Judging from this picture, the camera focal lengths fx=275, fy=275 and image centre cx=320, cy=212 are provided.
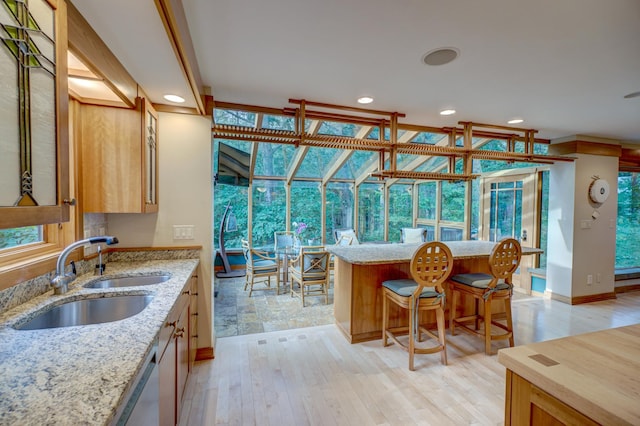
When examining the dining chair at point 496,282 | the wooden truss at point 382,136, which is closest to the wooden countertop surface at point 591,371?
the dining chair at point 496,282

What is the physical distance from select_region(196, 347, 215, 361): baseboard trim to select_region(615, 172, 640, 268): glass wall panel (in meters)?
6.74

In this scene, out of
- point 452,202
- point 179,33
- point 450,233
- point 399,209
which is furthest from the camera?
point 399,209

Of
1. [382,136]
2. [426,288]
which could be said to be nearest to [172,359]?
[426,288]

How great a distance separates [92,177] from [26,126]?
123 centimetres

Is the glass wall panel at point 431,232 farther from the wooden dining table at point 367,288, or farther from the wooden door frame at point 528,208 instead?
the wooden dining table at point 367,288

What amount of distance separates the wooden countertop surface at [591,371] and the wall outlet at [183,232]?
237 centimetres

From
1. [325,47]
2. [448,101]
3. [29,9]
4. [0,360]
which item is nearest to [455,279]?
[448,101]

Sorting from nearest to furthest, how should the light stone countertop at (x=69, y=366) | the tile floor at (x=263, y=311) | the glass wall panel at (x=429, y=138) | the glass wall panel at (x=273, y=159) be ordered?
the light stone countertop at (x=69, y=366) → the tile floor at (x=263, y=311) → the glass wall panel at (x=429, y=138) → the glass wall panel at (x=273, y=159)

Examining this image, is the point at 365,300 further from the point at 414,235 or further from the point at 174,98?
the point at 414,235

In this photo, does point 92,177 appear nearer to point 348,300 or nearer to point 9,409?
point 9,409

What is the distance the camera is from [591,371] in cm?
85

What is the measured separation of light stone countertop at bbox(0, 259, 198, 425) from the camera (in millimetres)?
665

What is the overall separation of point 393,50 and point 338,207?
4606 millimetres

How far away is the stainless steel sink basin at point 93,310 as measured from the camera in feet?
4.60
